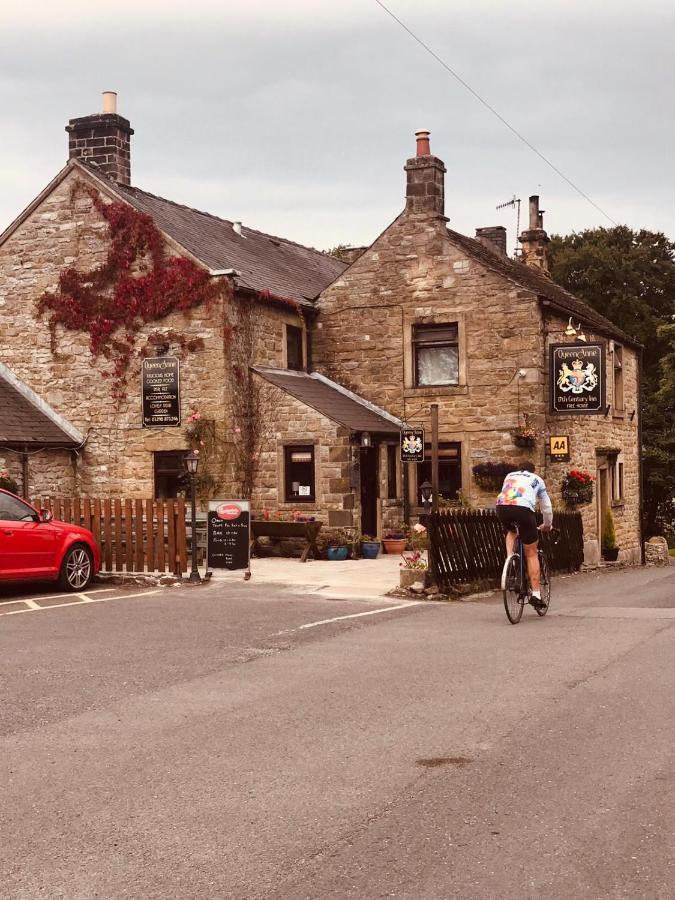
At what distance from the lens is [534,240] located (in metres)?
35.0

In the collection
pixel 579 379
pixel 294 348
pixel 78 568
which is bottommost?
pixel 78 568

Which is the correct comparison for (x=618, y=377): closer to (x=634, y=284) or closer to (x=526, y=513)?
(x=526, y=513)

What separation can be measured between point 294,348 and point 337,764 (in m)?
20.0

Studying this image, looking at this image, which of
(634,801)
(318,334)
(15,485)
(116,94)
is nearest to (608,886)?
(634,801)

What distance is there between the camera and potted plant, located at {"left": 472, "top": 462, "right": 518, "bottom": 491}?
23859 mm

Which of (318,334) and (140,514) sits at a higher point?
(318,334)

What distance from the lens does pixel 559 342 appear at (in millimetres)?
24172

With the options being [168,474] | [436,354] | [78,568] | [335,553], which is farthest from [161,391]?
[78,568]

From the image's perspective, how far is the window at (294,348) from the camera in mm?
25330

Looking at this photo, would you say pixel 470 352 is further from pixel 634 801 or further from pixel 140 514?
pixel 634 801

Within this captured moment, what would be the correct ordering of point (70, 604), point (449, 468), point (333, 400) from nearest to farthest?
1. point (70, 604)
2. point (333, 400)
3. point (449, 468)

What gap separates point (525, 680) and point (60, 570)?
8891 mm

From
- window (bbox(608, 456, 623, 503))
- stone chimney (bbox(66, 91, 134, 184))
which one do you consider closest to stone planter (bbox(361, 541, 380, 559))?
window (bbox(608, 456, 623, 503))

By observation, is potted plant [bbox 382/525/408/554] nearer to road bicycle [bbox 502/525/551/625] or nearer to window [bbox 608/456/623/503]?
window [bbox 608/456/623/503]
